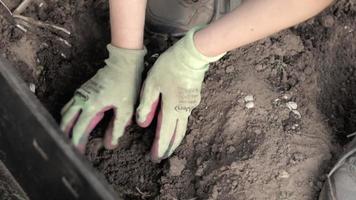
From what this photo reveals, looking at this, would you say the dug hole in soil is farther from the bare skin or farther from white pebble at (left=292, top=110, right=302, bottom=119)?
the bare skin

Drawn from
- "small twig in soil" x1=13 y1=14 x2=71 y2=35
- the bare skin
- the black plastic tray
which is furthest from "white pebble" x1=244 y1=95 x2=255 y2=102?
the black plastic tray

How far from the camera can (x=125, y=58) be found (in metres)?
1.74

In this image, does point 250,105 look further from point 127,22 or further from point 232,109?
point 127,22

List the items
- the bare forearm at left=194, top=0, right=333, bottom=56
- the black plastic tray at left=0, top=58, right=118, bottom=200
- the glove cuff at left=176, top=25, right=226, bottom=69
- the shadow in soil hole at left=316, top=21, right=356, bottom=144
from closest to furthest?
the black plastic tray at left=0, top=58, right=118, bottom=200, the bare forearm at left=194, top=0, right=333, bottom=56, the glove cuff at left=176, top=25, right=226, bottom=69, the shadow in soil hole at left=316, top=21, right=356, bottom=144

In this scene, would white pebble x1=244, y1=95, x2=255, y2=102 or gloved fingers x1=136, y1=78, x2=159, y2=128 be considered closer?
gloved fingers x1=136, y1=78, x2=159, y2=128

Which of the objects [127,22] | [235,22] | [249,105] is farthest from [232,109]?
[127,22]

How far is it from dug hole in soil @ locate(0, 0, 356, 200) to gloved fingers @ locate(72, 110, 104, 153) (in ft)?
0.34

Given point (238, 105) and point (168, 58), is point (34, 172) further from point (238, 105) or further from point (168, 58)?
point (238, 105)

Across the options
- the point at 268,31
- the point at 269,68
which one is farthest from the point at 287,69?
the point at 268,31

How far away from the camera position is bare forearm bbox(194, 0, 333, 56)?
157cm

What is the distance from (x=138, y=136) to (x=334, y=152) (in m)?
0.60

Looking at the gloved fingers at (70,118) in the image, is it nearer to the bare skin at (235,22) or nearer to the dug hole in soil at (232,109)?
the dug hole in soil at (232,109)

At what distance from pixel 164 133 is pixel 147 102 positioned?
0.10 m

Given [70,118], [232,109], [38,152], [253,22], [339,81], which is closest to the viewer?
[38,152]
